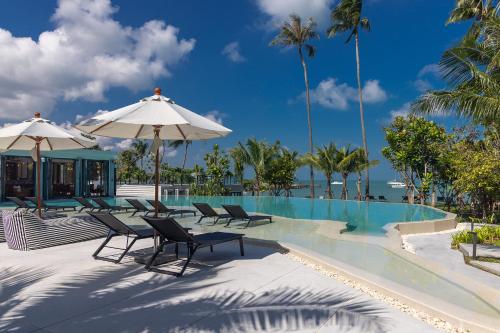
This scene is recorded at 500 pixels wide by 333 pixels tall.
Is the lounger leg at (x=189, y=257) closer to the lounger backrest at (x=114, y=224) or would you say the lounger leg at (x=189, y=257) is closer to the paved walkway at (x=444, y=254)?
the lounger backrest at (x=114, y=224)

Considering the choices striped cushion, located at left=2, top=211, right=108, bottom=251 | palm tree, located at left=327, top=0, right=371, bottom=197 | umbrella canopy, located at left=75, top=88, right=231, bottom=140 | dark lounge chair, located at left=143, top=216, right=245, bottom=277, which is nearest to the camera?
dark lounge chair, located at left=143, top=216, right=245, bottom=277

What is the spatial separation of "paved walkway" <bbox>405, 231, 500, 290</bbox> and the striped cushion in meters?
6.73

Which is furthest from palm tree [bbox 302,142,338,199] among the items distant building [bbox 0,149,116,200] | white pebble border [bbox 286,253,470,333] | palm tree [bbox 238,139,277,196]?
white pebble border [bbox 286,253,470,333]

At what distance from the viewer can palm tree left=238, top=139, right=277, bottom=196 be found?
24141 mm

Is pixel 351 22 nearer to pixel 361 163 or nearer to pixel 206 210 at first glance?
pixel 361 163

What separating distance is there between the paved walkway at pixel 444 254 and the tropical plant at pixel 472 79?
2.85 metres

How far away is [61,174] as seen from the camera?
2116 cm

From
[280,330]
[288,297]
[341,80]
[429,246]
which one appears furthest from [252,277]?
[341,80]

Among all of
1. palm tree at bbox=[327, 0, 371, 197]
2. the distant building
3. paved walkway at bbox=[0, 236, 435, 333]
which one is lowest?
paved walkway at bbox=[0, 236, 435, 333]

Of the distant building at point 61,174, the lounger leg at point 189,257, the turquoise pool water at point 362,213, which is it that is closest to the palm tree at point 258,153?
the turquoise pool water at point 362,213

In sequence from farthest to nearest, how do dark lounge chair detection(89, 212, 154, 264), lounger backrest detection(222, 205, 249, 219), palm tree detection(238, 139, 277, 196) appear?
palm tree detection(238, 139, 277, 196) → lounger backrest detection(222, 205, 249, 219) → dark lounge chair detection(89, 212, 154, 264)

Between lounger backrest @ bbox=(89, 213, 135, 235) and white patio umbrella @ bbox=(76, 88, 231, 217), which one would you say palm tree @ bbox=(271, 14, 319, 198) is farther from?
lounger backrest @ bbox=(89, 213, 135, 235)

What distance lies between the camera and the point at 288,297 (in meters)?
3.88

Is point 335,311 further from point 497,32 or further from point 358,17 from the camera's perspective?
point 358,17
